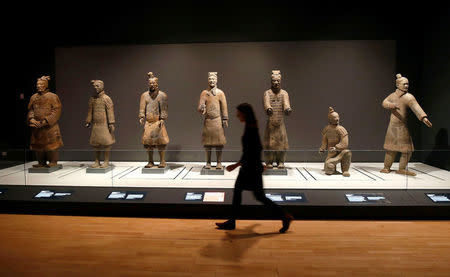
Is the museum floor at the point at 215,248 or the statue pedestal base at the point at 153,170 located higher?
the statue pedestal base at the point at 153,170

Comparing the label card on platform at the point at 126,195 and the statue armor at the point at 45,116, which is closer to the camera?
the label card on platform at the point at 126,195

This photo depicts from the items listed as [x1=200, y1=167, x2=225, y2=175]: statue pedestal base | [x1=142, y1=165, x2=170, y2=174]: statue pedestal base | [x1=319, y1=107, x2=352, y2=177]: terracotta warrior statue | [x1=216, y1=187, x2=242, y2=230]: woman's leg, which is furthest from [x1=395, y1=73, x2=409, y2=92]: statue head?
[x1=142, y1=165, x2=170, y2=174]: statue pedestal base

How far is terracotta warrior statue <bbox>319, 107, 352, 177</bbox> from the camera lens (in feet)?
19.4

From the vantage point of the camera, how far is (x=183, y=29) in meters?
7.60

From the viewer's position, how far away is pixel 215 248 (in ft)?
12.1

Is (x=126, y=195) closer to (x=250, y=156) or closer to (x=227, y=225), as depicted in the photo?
(x=227, y=225)

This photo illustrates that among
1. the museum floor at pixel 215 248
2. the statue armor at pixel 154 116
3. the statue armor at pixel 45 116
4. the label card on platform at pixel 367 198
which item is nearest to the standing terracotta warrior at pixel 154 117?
the statue armor at pixel 154 116

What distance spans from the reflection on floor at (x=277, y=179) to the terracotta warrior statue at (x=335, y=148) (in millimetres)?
127

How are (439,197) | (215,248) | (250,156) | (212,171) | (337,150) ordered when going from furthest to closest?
(212,171) < (337,150) < (439,197) < (250,156) < (215,248)

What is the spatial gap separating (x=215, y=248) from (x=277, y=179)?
1539mm

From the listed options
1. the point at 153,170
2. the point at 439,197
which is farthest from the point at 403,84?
the point at 153,170

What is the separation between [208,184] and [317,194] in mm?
1457

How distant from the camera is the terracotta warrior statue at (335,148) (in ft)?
19.4

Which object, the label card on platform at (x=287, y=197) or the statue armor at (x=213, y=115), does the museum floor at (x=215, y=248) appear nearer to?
the label card on platform at (x=287, y=197)
